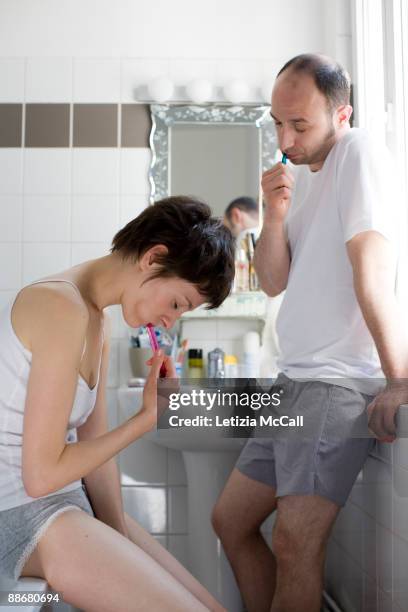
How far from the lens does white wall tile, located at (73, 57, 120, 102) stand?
7.77 ft

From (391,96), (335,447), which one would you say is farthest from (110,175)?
(335,447)

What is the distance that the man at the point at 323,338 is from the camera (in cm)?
130

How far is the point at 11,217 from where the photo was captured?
2.35 metres

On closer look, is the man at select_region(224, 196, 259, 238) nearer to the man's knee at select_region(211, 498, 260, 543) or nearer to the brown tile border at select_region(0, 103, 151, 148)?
the brown tile border at select_region(0, 103, 151, 148)

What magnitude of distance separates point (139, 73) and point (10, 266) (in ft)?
2.71

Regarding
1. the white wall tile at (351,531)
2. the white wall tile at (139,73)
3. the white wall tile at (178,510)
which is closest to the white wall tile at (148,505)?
the white wall tile at (178,510)

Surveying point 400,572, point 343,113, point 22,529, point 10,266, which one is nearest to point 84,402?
point 22,529

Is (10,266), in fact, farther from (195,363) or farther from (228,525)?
(228,525)

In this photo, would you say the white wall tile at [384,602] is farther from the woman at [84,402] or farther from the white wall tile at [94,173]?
the white wall tile at [94,173]

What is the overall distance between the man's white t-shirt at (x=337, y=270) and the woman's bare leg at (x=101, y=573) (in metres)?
0.55

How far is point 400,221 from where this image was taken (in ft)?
5.77

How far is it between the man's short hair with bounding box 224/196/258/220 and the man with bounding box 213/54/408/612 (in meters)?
0.73

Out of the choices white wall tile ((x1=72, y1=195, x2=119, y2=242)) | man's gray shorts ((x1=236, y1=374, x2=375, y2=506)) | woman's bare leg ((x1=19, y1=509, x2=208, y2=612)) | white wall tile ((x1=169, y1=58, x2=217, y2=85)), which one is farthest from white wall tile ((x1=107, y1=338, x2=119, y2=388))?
woman's bare leg ((x1=19, y1=509, x2=208, y2=612))

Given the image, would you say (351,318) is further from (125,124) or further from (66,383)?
(125,124)
